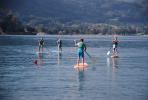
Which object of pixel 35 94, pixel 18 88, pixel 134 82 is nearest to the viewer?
pixel 35 94

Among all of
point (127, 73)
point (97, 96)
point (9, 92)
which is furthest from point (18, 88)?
point (127, 73)

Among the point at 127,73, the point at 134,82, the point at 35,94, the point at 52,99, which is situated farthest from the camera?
the point at 127,73

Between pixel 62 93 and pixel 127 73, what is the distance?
7.47m

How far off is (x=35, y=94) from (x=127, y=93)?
121 inches

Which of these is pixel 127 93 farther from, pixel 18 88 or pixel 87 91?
pixel 18 88

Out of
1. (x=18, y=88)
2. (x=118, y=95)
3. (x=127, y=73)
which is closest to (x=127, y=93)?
(x=118, y=95)

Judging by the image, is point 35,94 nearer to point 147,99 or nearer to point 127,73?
point 147,99

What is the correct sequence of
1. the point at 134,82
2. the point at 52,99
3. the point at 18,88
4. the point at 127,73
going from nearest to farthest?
the point at 52,99 < the point at 18,88 < the point at 134,82 < the point at 127,73

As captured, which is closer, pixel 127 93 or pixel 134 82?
pixel 127 93

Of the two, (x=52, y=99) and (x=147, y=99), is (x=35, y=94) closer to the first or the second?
(x=52, y=99)

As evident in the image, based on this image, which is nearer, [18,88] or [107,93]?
[107,93]

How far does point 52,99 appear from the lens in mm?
14820

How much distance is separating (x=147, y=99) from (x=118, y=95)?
1.09 metres

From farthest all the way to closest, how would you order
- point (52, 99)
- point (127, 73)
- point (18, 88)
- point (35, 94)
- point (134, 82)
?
1. point (127, 73)
2. point (134, 82)
3. point (18, 88)
4. point (35, 94)
5. point (52, 99)
